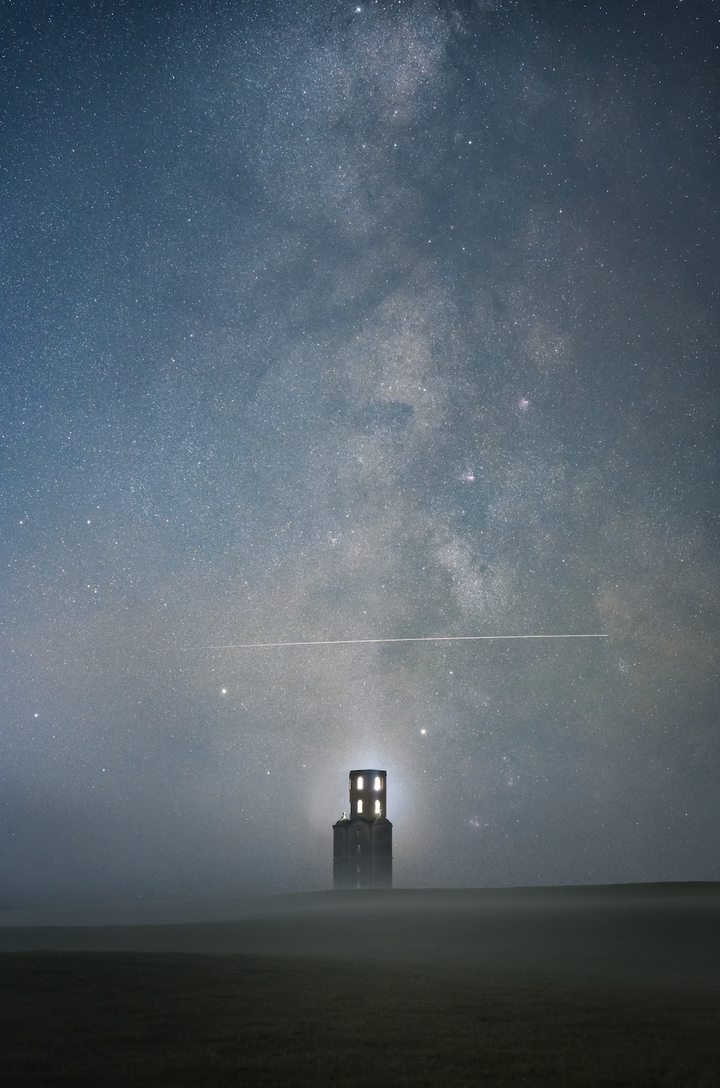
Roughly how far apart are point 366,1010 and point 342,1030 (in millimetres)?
2372

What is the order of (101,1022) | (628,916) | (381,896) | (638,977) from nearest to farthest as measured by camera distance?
(101,1022) → (638,977) → (628,916) → (381,896)

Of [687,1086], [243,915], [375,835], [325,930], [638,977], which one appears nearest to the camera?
[687,1086]

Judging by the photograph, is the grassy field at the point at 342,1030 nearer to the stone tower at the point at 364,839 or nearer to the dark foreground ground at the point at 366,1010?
the dark foreground ground at the point at 366,1010

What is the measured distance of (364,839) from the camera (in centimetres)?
11700

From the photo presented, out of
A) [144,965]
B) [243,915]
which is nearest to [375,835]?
[243,915]

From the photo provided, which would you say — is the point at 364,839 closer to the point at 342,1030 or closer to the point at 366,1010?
the point at 366,1010

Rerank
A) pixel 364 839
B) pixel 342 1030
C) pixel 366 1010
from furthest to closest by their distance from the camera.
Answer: pixel 364 839 → pixel 366 1010 → pixel 342 1030

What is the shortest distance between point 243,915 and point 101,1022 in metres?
51.3

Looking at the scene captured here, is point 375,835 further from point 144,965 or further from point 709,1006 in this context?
point 709,1006

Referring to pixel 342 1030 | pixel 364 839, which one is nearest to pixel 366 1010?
pixel 342 1030

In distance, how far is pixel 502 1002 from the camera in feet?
72.4

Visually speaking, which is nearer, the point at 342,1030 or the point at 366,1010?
the point at 342,1030

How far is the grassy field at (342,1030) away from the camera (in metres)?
15.2

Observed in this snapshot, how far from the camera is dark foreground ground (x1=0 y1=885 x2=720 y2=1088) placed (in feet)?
50.7
